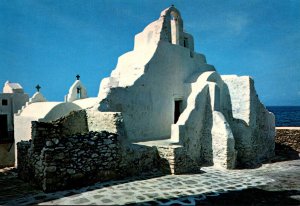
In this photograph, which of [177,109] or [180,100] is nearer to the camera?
[180,100]

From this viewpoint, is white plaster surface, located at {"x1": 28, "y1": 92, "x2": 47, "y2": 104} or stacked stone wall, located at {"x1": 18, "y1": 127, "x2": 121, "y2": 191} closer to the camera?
stacked stone wall, located at {"x1": 18, "y1": 127, "x2": 121, "y2": 191}

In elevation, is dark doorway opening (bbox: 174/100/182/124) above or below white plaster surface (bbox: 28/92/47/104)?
below

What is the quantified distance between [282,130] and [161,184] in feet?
45.3

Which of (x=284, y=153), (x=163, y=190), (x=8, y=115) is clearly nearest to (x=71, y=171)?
(x=163, y=190)

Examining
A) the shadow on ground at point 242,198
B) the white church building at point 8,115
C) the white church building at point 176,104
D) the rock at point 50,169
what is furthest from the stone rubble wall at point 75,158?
the white church building at point 8,115

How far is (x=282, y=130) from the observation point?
18328 millimetres

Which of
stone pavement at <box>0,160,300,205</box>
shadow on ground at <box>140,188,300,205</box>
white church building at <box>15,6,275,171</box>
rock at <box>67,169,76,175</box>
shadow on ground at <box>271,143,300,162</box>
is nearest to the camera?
stone pavement at <box>0,160,300,205</box>

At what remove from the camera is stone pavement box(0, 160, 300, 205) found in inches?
252

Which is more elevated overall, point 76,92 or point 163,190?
point 76,92

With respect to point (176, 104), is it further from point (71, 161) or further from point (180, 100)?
point (71, 161)

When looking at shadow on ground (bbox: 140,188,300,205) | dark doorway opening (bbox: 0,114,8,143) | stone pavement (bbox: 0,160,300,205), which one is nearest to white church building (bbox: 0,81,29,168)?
dark doorway opening (bbox: 0,114,8,143)

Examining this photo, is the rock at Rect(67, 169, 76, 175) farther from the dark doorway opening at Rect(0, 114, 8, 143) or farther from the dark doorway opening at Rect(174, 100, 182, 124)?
the dark doorway opening at Rect(0, 114, 8, 143)

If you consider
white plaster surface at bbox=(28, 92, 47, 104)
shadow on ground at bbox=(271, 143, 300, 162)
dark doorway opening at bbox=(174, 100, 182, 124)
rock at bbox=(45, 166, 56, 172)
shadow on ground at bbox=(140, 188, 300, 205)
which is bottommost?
shadow on ground at bbox=(271, 143, 300, 162)

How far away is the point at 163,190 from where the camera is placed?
24.2ft
